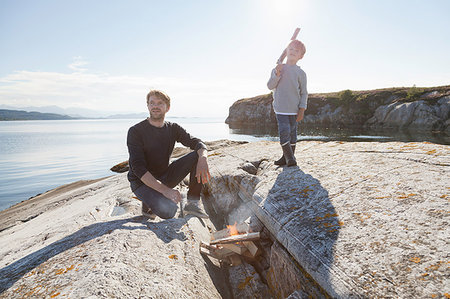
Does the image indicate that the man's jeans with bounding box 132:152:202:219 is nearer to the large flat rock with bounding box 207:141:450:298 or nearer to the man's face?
the man's face

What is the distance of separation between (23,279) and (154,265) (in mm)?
1504

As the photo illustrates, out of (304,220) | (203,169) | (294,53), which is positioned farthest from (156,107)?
(294,53)

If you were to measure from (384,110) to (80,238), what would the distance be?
62.8 metres

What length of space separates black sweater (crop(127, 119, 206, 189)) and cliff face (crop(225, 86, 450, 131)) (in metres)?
53.4

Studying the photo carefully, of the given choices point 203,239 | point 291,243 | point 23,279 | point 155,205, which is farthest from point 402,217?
point 23,279

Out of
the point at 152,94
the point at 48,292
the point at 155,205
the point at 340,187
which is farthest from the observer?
the point at 152,94

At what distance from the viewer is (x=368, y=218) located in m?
3.11

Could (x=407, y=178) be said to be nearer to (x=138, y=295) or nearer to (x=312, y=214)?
(x=312, y=214)

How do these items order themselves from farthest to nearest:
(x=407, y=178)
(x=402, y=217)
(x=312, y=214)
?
(x=407, y=178) → (x=312, y=214) → (x=402, y=217)

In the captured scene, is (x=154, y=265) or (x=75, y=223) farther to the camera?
(x=75, y=223)

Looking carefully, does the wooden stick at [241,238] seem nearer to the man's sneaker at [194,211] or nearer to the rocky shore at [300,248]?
the rocky shore at [300,248]

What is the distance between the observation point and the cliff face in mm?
42719

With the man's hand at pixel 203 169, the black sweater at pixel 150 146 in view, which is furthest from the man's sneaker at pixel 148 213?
the man's hand at pixel 203 169

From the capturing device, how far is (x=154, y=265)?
2961 millimetres
